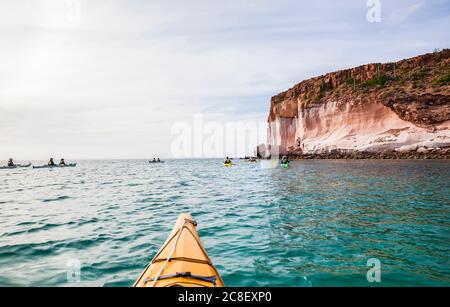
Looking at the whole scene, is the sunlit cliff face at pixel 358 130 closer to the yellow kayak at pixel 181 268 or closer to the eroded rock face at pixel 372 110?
the eroded rock face at pixel 372 110

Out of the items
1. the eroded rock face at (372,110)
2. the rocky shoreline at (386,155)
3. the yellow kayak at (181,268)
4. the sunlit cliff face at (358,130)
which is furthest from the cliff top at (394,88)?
the yellow kayak at (181,268)

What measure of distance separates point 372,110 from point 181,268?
5557 cm

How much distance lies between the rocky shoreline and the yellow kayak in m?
46.5

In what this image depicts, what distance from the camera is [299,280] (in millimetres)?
5137

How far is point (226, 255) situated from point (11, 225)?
8645mm

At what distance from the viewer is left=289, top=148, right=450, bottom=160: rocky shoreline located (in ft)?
129

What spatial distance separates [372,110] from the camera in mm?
50625

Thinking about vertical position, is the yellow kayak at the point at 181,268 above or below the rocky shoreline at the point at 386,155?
below

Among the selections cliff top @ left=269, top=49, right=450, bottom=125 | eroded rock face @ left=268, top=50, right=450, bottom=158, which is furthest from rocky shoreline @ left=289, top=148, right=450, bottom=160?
cliff top @ left=269, top=49, right=450, bottom=125

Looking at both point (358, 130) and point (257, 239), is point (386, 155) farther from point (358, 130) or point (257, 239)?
point (257, 239)

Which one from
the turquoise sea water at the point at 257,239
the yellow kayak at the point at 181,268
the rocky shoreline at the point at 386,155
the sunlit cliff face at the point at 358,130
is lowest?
the turquoise sea water at the point at 257,239

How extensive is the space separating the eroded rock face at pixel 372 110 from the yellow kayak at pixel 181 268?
47.8 m

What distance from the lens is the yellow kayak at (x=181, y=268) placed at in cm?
383
